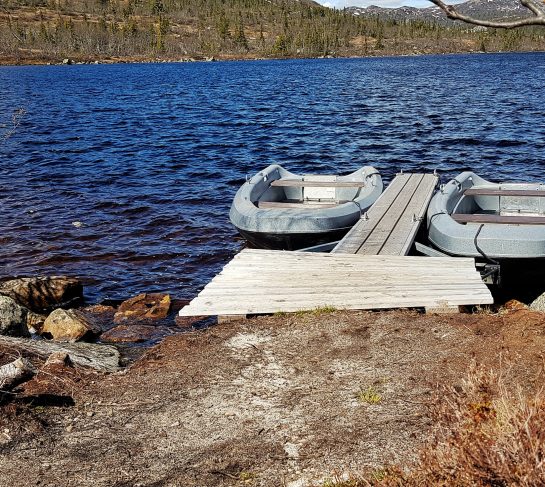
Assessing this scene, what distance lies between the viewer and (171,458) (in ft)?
14.3

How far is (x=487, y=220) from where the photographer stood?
9.91 meters

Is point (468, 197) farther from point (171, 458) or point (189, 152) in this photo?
point (189, 152)

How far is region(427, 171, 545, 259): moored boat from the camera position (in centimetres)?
867

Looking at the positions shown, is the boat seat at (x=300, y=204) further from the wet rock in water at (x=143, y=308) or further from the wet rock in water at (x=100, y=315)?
the wet rock in water at (x=100, y=315)

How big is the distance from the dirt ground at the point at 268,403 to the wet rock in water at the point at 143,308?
269cm

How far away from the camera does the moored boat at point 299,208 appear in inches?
407

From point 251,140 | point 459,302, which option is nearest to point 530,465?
point 459,302

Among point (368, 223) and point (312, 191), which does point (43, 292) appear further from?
point (312, 191)

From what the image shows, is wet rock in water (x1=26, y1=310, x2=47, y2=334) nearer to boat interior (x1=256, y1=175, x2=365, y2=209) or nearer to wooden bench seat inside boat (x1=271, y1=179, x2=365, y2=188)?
boat interior (x1=256, y1=175, x2=365, y2=209)

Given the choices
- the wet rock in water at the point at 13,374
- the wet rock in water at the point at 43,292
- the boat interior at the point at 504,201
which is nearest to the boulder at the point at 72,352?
the wet rock in water at the point at 13,374

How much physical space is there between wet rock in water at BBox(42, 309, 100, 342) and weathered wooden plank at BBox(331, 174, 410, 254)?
348 cm

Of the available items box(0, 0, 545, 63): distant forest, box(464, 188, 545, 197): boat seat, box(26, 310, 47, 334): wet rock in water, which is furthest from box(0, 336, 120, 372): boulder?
box(0, 0, 545, 63): distant forest

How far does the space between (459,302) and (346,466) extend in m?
3.44

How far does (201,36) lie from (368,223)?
172296 mm
